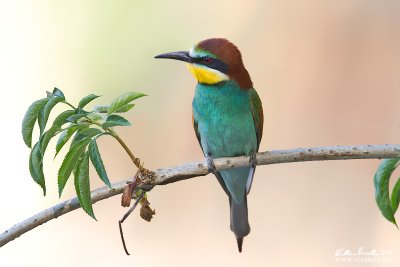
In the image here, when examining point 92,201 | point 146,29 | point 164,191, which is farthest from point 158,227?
point 92,201

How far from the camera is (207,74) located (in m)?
2.54

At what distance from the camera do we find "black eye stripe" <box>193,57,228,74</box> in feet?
8.03

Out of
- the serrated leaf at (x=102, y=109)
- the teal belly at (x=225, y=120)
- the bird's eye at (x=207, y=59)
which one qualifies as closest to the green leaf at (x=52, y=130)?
the serrated leaf at (x=102, y=109)

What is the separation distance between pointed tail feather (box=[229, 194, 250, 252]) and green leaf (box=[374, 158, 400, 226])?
3.00 ft

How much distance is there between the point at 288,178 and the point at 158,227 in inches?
26.6

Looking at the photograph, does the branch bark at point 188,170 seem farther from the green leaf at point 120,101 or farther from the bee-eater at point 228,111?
the bee-eater at point 228,111

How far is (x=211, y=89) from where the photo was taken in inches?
103

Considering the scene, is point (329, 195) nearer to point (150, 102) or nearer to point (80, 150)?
point (150, 102)

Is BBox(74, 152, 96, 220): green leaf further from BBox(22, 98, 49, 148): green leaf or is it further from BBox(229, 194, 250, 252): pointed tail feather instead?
BBox(229, 194, 250, 252): pointed tail feather

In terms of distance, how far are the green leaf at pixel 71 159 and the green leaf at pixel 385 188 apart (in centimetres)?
61

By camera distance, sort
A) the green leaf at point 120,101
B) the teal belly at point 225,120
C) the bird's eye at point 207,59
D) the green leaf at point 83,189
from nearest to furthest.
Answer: the green leaf at point 83,189 → the green leaf at point 120,101 → the bird's eye at point 207,59 → the teal belly at point 225,120

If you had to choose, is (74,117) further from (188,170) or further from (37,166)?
(188,170)

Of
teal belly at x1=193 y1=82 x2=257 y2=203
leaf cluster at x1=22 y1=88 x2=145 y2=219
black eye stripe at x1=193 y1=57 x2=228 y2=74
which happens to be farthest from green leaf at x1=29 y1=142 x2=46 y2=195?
teal belly at x1=193 y1=82 x2=257 y2=203

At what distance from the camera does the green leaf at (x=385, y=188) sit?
1.56 m
